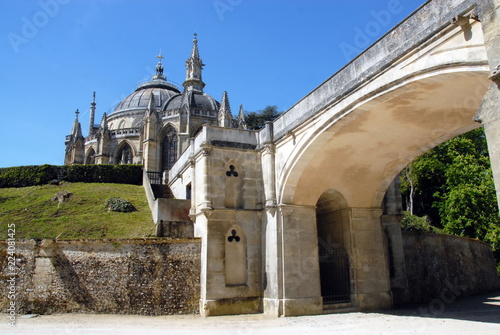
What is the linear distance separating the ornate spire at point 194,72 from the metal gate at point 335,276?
3372 cm

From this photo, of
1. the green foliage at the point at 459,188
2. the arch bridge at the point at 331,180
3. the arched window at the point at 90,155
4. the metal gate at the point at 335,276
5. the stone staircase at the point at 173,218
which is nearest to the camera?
the arch bridge at the point at 331,180

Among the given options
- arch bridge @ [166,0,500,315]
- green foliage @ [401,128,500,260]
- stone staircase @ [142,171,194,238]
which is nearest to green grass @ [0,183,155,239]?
stone staircase @ [142,171,194,238]

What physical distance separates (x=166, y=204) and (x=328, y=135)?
839cm

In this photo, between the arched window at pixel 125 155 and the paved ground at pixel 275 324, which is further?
the arched window at pixel 125 155

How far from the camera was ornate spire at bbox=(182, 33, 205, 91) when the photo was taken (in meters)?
45.9

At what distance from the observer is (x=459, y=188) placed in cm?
2539

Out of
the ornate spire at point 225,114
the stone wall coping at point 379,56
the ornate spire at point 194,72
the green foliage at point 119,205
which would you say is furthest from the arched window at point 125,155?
the stone wall coping at point 379,56

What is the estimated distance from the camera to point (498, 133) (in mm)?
5492

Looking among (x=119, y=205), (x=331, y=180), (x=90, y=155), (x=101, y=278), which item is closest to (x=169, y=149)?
(x=90, y=155)

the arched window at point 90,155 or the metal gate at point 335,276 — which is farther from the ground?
the arched window at point 90,155

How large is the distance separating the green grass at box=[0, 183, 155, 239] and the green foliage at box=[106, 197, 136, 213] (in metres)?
0.33

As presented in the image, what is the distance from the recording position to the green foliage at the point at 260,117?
1834 inches

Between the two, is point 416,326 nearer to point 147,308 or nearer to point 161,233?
point 147,308

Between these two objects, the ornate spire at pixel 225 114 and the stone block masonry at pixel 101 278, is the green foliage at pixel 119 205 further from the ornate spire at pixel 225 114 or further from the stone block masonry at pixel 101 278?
the ornate spire at pixel 225 114
